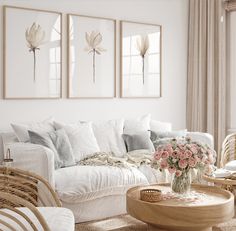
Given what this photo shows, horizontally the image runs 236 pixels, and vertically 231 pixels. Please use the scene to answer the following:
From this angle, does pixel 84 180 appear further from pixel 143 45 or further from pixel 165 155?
pixel 143 45

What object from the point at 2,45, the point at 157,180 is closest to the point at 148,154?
the point at 157,180

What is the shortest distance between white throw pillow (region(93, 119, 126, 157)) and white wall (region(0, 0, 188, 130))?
1.09ft

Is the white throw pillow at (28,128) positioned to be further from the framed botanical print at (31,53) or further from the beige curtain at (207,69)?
the beige curtain at (207,69)

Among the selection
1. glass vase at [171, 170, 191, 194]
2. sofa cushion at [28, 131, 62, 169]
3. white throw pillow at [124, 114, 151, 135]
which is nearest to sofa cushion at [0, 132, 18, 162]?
sofa cushion at [28, 131, 62, 169]

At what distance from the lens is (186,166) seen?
3.95 meters

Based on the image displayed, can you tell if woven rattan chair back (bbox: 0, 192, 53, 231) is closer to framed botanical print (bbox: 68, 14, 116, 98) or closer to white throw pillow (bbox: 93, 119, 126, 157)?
white throw pillow (bbox: 93, 119, 126, 157)

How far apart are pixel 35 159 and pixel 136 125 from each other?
1.76 meters

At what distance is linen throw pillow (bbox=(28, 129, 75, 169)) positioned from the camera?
15.8ft


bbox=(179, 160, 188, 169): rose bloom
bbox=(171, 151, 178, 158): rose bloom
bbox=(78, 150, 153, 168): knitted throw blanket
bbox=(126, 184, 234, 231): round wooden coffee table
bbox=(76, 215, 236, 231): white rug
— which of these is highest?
bbox=(171, 151, 178, 158): rose bloom

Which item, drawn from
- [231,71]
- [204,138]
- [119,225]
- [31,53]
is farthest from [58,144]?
[231,71]

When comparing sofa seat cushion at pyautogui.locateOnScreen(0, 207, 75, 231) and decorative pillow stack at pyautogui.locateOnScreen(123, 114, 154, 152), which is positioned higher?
decorative pillow stack at pyautogui.locateOnScreen(123, 114, 154, 152)

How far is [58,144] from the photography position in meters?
4.91

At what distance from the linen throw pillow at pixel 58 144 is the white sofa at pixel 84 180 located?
0.13 metres

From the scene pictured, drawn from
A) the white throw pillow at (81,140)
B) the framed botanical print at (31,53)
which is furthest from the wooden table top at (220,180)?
the framed botanical print at (31,53)
